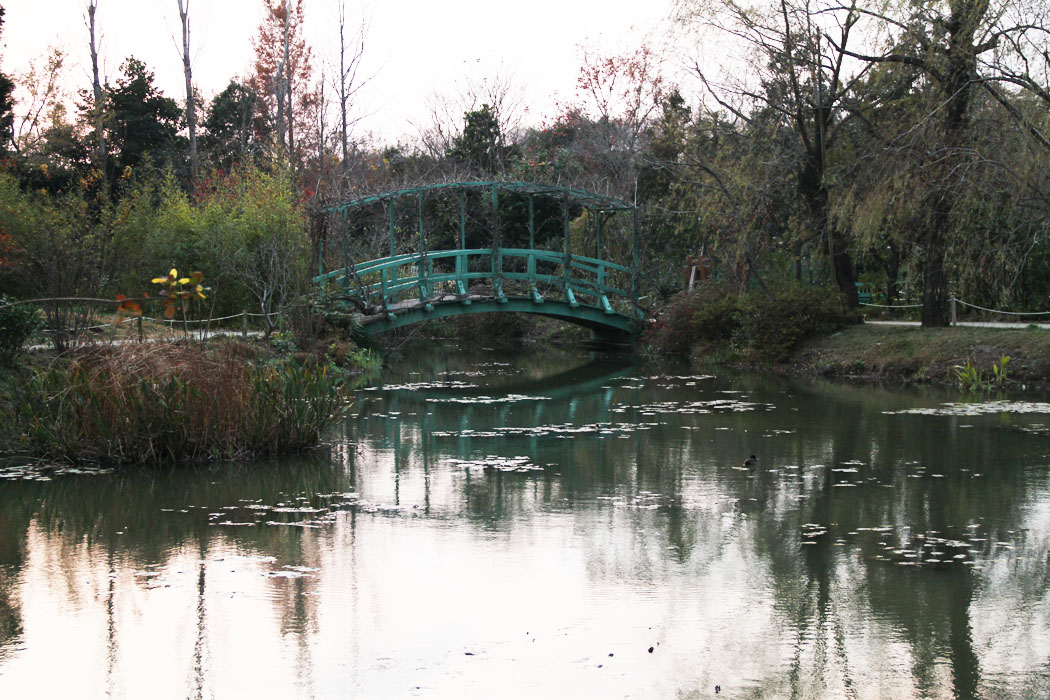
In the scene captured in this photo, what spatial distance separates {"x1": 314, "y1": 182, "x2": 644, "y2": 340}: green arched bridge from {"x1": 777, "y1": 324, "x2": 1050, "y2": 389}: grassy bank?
518cm

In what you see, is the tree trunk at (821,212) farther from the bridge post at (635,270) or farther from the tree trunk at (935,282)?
the bridge post at (635,270)

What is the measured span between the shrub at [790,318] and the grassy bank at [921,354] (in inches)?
7.9

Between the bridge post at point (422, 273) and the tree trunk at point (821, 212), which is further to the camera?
→ the bridge post at point (422, 273)

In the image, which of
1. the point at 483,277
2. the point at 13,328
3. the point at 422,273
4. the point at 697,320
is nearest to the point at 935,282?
the point at 697,320

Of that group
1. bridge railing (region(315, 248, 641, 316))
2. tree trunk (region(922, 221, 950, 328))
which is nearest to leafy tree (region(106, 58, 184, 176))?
bridge railing (region(315, 248, 641, 316))

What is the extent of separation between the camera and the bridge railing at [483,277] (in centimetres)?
1925

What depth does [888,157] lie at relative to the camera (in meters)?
16.2

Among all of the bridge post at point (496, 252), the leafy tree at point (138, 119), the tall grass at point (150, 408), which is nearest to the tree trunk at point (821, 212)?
the bridge post at point (496, 252)

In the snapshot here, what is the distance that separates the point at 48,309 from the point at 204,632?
783 centimetres

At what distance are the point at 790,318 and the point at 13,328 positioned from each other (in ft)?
40.1

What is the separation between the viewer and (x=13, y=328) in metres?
11.5

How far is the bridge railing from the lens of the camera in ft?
63.2

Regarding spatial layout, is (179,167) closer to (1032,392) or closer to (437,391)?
(437,391)

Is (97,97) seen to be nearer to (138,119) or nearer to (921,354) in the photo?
(138,119)
